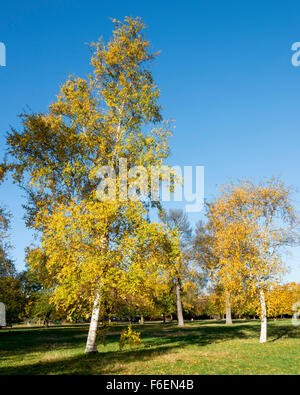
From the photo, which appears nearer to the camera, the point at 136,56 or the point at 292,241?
the point at 136,56

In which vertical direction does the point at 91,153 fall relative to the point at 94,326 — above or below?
above

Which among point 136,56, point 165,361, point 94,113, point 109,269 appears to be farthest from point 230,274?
point 136,56

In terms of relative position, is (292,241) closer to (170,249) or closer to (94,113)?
(170,249)

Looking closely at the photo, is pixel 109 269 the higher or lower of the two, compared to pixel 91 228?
lower

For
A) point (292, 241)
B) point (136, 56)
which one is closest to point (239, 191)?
point (292, 241)

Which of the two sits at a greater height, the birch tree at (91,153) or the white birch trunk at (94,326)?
the birch tree at (91,153)

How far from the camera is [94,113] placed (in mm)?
15570

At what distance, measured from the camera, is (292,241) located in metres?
21.3

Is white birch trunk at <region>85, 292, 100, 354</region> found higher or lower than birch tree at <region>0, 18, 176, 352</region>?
lower
